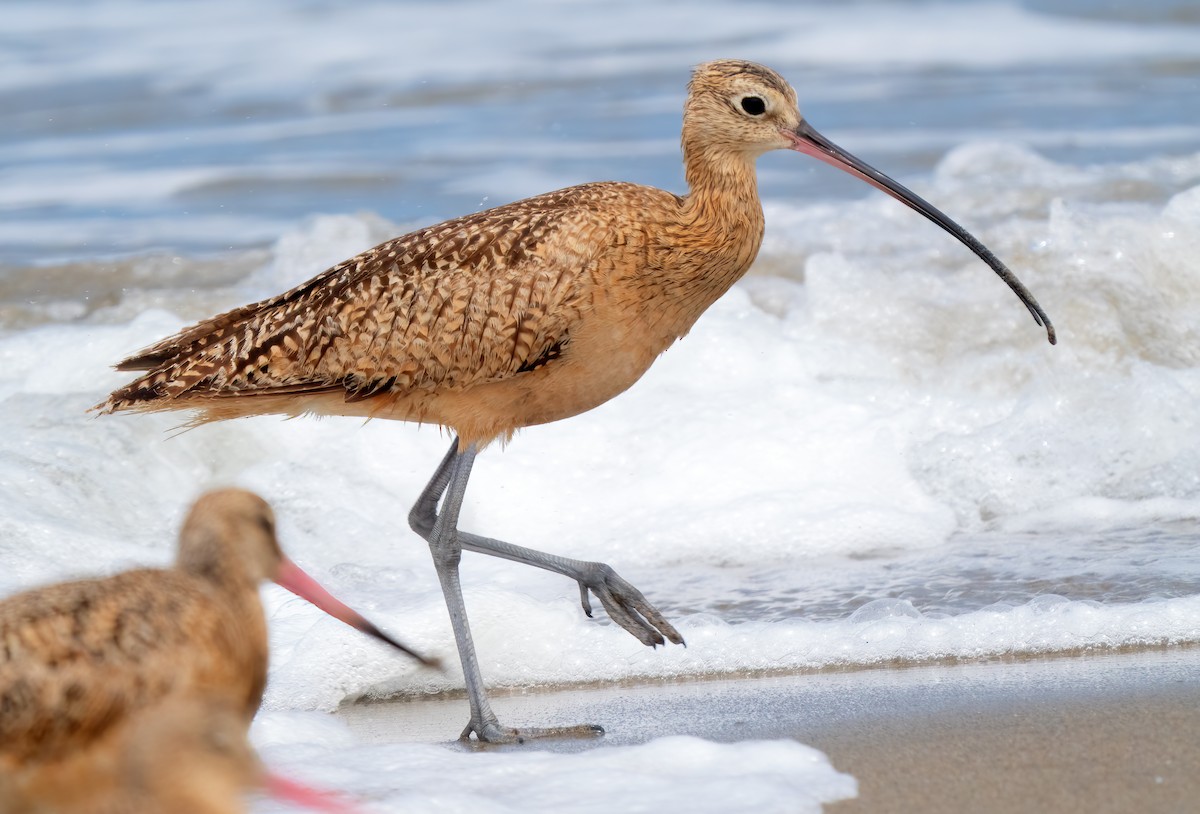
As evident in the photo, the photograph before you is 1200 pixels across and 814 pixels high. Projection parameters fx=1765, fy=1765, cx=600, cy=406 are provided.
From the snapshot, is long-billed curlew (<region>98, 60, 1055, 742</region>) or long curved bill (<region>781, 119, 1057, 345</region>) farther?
long curved bill (<region>781, 119, 1057, 345</region>)

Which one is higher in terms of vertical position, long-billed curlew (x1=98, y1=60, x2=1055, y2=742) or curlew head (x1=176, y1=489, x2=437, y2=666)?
long-billed curlew (x1=98, y1=60, x2=1055, y2=742)

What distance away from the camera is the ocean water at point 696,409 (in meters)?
5.78

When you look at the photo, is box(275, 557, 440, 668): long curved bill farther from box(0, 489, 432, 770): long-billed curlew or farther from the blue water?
the blue water

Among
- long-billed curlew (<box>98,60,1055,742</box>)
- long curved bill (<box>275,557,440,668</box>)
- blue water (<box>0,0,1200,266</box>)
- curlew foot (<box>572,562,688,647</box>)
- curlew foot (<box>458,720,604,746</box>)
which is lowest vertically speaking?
curlew foot (<box>458,720,604,746</box>)

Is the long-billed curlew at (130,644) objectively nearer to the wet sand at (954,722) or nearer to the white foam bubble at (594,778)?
the white foam bubble at (594,778)

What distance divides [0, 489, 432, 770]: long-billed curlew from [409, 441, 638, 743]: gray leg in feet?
4.83

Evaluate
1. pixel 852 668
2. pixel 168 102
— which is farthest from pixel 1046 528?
pixel 168 102

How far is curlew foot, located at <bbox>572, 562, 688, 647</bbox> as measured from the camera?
5.51 meters

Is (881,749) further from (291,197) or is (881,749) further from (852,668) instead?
(291,197)

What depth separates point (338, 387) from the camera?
18.6ft

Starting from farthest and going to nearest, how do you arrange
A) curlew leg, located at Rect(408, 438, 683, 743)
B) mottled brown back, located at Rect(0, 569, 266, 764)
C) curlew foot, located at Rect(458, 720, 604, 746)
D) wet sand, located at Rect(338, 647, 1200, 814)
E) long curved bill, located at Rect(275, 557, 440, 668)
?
curlew leg, located at Rect(408, 438, 683, 743) → curlew foot, located at Rect(458, 720, 604, 746) → wet sand, located at Rect(338, 647, 1200, 814) → long curved bill, located at Rect(275, 557, 440, 668) → mottled brown back, located at Rect(0, 569, 266, 764)

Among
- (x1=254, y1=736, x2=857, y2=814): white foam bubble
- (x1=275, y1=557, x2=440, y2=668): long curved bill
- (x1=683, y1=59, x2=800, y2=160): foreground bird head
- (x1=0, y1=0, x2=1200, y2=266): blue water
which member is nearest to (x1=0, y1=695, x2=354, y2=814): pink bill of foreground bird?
(x1=275, y1=557, x2=440, y2=668): long curved bill

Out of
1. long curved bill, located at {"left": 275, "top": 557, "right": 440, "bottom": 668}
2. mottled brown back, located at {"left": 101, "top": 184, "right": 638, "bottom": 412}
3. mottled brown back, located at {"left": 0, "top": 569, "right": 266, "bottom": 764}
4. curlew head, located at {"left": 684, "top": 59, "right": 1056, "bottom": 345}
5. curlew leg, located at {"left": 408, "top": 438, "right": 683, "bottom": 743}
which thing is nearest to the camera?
mottled brown back, located at {"left": 0, "top": 569, "right": 266, "bottom": 764}

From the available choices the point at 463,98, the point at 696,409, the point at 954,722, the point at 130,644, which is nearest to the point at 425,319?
the point at 954,722
